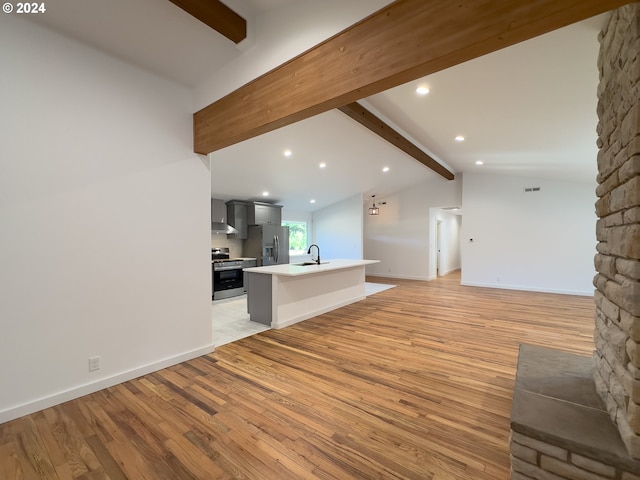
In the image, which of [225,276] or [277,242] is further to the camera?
[277,242]

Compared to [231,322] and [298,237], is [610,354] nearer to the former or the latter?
[231,322]

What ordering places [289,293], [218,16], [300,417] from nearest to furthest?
[300,417], [218,16], [289,293]

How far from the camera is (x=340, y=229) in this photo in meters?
9.24

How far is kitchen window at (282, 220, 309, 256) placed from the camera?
9250 mm

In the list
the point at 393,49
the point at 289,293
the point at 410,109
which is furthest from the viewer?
the point at 289,293

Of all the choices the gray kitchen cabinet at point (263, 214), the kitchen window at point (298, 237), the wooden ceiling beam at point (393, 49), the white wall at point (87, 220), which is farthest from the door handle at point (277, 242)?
the wooden ceiling beam at point (393, 49)

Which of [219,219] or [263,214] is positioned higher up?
[263,214]

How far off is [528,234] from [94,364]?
27.5ft

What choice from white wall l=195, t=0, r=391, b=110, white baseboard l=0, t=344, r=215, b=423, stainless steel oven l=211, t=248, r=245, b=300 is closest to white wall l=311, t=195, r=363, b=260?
stainless steel oven l=211, t=248, r=245, b=300

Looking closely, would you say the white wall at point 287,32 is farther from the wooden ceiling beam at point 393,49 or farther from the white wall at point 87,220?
the white wall at point 87,220

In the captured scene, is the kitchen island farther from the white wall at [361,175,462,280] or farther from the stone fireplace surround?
the white wall at [361,175,462,280]

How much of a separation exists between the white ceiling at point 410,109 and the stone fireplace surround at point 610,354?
775mm

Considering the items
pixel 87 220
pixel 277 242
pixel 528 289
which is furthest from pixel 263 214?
pixel 528 289

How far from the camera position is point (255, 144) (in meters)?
4.65
